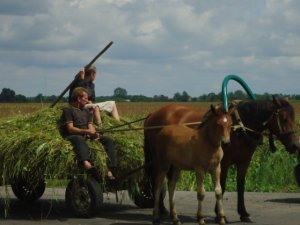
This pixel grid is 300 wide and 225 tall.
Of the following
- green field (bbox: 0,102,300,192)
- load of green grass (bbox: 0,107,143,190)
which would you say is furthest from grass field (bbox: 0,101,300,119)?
load of green grass (bbox: 0,107,143,190)

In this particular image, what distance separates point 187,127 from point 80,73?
2.47 meters

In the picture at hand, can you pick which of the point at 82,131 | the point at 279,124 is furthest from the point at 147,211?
the point at 279,124

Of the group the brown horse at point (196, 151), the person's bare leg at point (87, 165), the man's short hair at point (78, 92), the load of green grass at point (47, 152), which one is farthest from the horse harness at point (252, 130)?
the man's short hair at point (78, 92)

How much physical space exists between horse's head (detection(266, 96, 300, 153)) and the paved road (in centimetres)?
118

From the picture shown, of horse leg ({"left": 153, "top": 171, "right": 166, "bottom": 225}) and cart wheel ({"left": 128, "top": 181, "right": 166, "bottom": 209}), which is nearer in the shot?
horse leg ({"left": 153, "top": 171, "right": 166, "bottom": 225})

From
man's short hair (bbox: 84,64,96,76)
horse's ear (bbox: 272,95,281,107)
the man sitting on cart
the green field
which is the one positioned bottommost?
the green field

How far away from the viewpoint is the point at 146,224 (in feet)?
31.2

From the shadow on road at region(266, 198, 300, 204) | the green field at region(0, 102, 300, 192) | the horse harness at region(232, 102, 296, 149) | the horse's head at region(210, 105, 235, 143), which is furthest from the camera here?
the green field at region(0, 102, 300, 192)

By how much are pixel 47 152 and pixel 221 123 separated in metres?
2.77

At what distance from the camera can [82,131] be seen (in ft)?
32.7

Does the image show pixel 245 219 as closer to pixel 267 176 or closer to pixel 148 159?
pixel 148 159

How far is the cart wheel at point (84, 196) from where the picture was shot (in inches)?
382

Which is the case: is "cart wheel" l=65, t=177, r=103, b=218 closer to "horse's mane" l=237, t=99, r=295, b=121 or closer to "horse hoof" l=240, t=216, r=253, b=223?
"horse hoof" l=240, t=216, r=253, b=223

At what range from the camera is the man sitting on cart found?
968 centimetres
